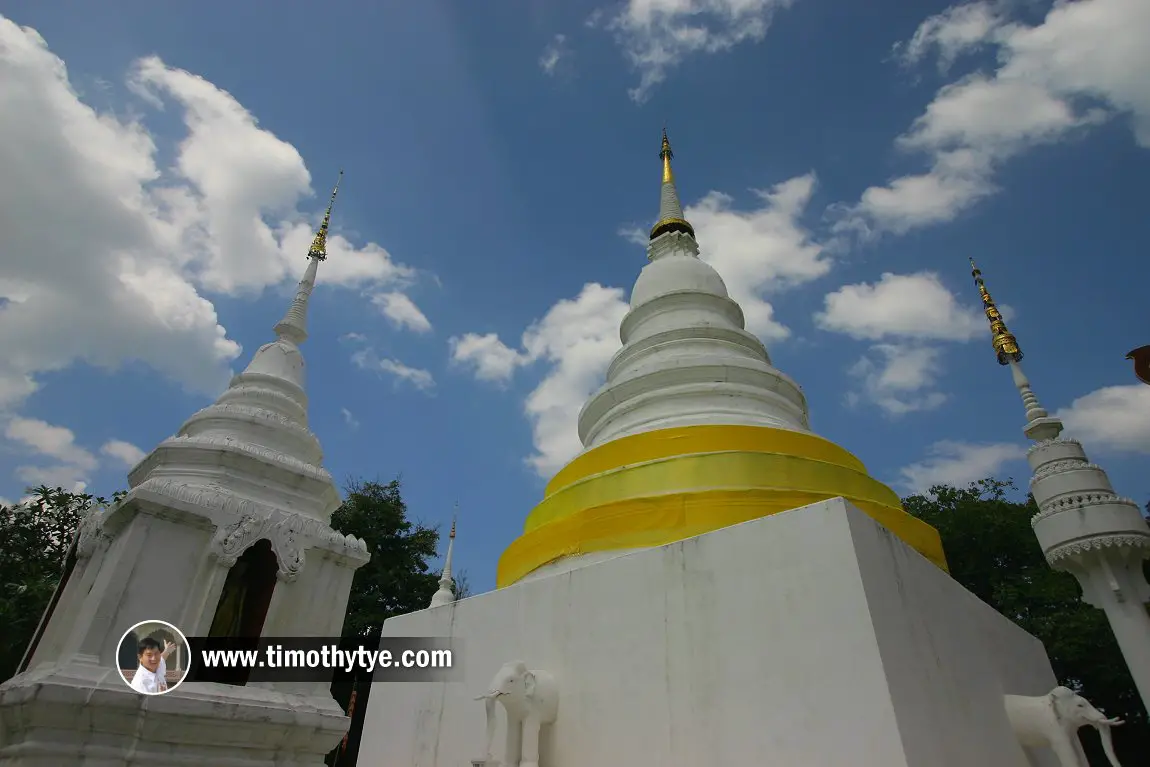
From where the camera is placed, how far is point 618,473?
6.82 metres

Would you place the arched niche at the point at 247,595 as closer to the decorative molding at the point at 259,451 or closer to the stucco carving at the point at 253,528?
the stucco carving at the point at 253,528

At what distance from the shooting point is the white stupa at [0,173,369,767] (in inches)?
224

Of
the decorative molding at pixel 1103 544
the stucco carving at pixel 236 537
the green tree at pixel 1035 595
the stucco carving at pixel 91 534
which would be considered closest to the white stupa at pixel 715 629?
the stucco carving at pixel 236 537

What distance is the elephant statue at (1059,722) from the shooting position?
5.09 metres

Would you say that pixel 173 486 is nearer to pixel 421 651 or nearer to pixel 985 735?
pixel 421 651

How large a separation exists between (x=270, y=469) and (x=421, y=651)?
10.4ft

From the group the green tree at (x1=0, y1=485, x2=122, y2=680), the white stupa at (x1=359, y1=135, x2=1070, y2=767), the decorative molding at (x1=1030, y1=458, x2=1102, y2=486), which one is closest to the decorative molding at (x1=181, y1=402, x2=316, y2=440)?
the white stupa at (x1=359, y1=135, x2=1070, y2=767)

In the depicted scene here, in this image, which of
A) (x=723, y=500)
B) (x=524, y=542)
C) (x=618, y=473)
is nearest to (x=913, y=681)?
(x=723, y=500)

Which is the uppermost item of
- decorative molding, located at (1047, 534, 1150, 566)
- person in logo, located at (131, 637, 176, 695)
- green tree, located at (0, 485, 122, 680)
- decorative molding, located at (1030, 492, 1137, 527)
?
green tree, located at (0, 485, 122, 680)

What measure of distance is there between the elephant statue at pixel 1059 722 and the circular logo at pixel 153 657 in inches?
292

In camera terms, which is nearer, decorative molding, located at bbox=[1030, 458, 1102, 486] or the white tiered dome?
the white tiered dome

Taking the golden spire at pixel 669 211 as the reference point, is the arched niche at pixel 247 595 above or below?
below

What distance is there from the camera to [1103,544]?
28.9 ft

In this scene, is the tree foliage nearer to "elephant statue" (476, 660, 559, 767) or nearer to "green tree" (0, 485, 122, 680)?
"green tree" (0, 485, 122, 680)
